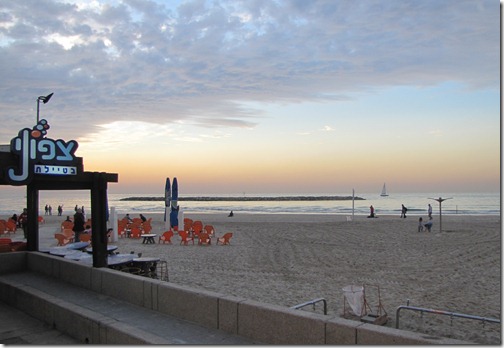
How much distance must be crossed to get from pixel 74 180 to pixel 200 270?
5.46 meters

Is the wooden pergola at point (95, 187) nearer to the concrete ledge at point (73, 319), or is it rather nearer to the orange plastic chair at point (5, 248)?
the concrete ledge at point (73, 319)

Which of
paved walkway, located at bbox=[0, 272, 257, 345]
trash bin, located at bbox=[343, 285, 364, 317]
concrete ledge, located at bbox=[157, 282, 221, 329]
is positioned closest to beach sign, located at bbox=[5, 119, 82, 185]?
paved walkway, located at bbox=[0, 272, 257, 345]

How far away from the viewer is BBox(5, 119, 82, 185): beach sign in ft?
23.4

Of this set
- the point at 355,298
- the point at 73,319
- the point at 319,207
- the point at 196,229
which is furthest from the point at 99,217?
the point at 319,207

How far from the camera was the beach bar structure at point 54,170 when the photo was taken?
281 inches

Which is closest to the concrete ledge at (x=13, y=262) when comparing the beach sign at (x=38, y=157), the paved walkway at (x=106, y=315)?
the paved walkway at (x=106, y=315)

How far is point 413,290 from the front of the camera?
991 centimetres

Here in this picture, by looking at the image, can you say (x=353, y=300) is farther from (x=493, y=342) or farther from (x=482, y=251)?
(x=482, y=251)

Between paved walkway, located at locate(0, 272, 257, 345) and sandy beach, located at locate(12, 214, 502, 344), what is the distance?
130 inches

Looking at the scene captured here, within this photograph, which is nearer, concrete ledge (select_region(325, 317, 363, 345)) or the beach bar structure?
concrete ledge (select_region(325, 317, 363, 345))

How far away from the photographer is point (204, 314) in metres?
5.33

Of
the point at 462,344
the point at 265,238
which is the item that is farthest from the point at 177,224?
the point at 462,344

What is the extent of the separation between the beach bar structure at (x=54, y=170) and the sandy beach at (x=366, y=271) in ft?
10.1

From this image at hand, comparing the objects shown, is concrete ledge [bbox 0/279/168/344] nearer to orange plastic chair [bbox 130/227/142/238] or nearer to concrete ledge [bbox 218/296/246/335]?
concrete ledge [bbox 218/296/246/335]
